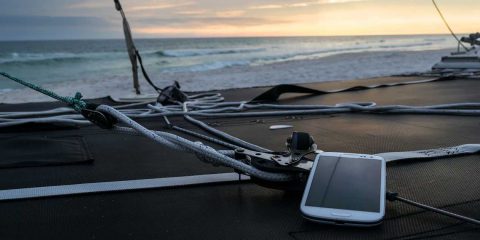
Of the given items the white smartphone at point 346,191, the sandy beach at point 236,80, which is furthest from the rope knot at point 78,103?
the sandy beach at point 236,80

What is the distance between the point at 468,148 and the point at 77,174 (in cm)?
→ 156

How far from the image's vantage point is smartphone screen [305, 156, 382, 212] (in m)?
1.31

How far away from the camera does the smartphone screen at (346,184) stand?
131 centimetres

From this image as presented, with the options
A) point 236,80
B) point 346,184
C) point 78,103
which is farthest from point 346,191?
point 236,80

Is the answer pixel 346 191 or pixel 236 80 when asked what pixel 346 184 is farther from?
pixel 236 80

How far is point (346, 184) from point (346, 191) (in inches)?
1.5

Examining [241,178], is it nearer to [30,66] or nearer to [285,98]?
[285,98]

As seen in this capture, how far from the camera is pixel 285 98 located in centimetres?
418

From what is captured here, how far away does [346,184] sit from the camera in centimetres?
140

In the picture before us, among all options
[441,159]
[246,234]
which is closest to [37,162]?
[246,234]

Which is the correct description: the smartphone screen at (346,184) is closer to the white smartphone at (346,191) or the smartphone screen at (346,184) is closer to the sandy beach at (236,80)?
the white smartphone at (346,191)

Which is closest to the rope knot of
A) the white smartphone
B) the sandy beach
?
the white smartphone

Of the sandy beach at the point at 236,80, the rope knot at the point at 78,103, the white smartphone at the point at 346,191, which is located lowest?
the sandy beach at the point at 236,80

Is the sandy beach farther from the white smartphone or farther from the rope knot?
the white smartphone
